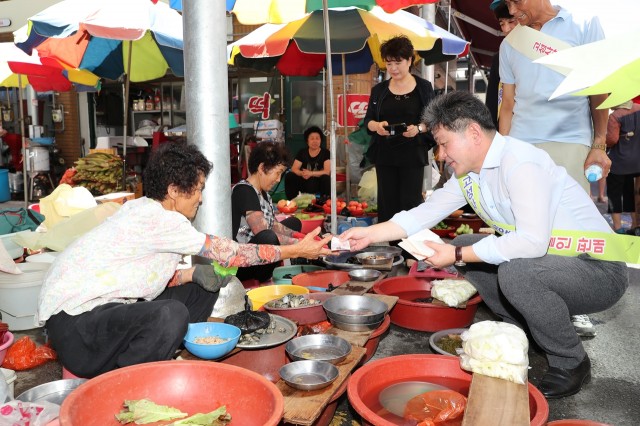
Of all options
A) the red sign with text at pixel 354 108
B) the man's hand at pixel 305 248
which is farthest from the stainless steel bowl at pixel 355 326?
the red sign with text at pixel 354 108

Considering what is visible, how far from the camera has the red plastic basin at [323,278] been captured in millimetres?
4484

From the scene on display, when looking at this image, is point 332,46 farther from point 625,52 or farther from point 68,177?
point 68,177

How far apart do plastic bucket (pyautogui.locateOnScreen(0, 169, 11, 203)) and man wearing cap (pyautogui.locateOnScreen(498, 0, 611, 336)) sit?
12175 millimetres

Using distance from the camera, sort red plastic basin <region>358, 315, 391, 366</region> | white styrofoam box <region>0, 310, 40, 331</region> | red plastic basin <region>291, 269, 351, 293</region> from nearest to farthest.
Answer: red plastic basin <region>358, 315, 391, 366</region>
white styrofoam box <region>0, 310, 40, 331</region>
red plastic basin <region>291, 269, 351, 293</region>

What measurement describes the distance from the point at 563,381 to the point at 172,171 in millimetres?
2431

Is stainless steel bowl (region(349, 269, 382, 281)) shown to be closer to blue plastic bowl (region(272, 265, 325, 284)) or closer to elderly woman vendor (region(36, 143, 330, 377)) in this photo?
blue plastic bowl (region(272, 265, 325, 284))

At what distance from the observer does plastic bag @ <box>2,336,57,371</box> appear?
348 cm

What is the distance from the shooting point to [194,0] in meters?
3.45

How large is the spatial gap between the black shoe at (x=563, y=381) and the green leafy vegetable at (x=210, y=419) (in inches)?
71.4

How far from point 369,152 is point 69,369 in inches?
151

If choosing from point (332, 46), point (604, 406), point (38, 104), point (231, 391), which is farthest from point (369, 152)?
point (38, 104)

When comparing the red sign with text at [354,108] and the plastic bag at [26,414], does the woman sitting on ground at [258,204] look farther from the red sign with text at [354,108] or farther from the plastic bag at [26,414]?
the red sign with text at [354,108]

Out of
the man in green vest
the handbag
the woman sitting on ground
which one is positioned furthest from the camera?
the handbag

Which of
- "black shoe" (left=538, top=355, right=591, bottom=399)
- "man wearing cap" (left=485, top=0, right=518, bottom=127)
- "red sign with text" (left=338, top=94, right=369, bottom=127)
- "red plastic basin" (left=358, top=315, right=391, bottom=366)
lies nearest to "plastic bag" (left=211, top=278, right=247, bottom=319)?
"red plastic basin" (left=358, top=315, right=391, bottom=366)
